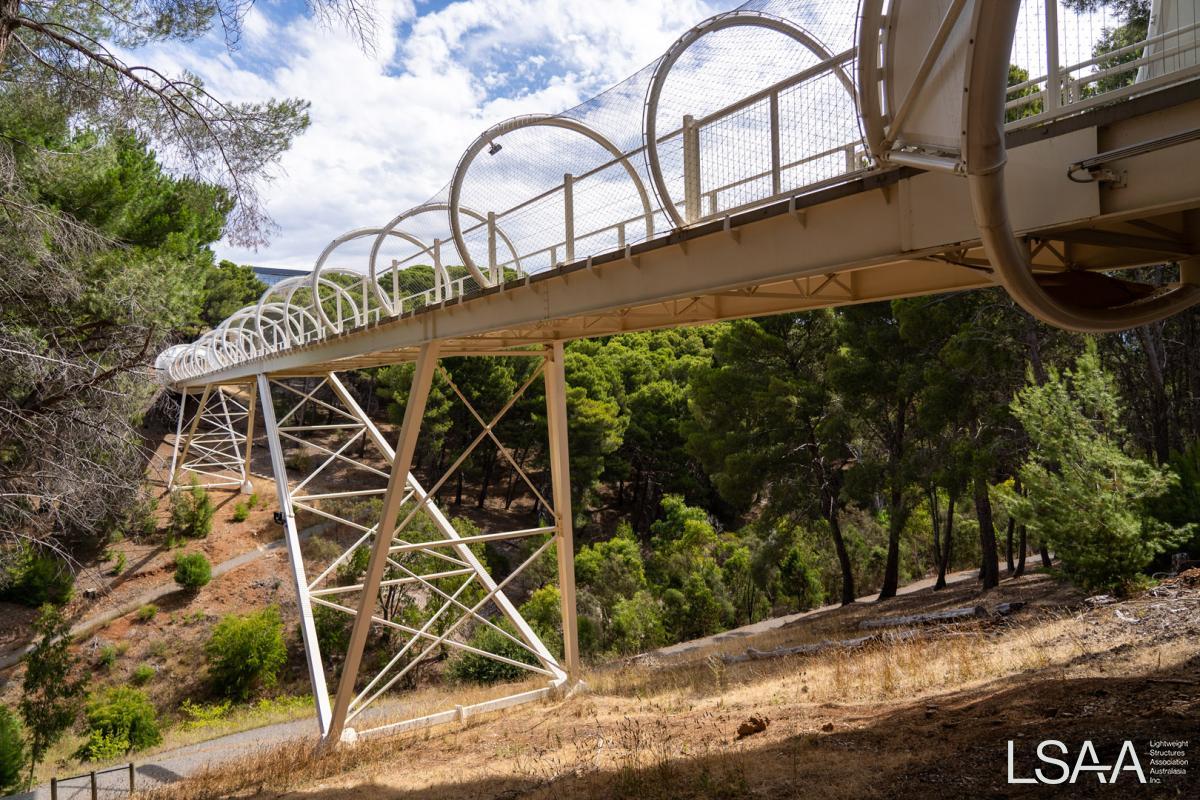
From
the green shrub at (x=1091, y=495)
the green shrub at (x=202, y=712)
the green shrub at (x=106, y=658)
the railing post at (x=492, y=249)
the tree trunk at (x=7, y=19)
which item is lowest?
the green shrub at (x=202, y=712)

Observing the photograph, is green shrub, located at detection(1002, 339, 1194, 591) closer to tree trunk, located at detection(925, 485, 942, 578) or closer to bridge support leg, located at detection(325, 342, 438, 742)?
tree trunk, located at detection(925, 485, 942, 578)

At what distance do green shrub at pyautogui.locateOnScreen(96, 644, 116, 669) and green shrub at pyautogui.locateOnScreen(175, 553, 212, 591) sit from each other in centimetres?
298

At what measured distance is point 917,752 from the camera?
5316 mm

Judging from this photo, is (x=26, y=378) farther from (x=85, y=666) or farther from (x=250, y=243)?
(x=85, y=666)

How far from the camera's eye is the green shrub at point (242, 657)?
20891mm

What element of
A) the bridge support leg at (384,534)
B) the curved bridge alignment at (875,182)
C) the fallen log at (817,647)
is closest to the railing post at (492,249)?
the curved bridge alignment at (875,182)

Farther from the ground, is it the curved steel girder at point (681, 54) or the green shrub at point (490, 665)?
the curved steel girder at point (681, 54)

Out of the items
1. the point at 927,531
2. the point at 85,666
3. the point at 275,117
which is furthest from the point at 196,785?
the point at 927,531

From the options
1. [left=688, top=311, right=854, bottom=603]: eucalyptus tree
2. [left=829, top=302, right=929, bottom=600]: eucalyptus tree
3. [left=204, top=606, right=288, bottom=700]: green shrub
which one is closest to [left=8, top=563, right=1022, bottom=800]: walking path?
[left=688, top=311, right=854, bottom=603]: eucalyptus tree

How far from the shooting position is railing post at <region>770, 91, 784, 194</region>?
4.91 m

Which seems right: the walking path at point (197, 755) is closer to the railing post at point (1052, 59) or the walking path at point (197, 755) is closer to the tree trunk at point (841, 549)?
the tree trunk at point (841, 549)

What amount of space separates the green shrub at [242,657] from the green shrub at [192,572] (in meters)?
3.61

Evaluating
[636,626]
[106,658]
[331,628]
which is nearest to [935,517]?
[636,626]

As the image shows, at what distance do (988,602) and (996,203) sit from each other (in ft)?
44.5
